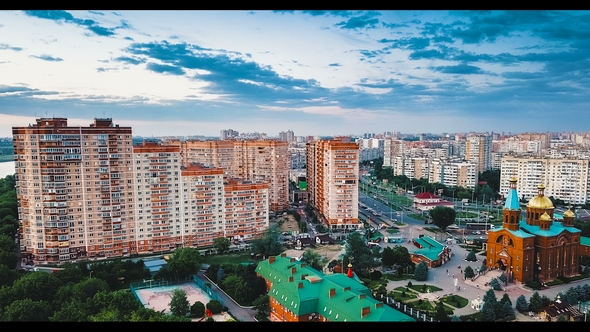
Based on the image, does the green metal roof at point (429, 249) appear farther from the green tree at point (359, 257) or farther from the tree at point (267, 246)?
the tree at point (267, 246)

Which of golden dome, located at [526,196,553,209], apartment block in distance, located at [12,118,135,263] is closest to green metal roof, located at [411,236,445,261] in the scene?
golden dome, located at [526,196,553,209]

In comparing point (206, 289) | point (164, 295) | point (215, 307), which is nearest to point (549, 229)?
point (215, 307)

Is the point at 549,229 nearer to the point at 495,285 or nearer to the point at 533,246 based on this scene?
the point at 533,246

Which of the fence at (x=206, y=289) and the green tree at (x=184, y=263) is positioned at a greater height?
the green tree at (x=184, y=263)

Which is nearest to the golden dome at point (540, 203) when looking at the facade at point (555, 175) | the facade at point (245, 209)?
the facade at point (245, 209)

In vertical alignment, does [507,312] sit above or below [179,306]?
below

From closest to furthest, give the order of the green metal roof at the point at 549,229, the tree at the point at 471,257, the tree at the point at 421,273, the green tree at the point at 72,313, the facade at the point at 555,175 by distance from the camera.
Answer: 1. the green tree at the point at 72,313
2. the green metal roof at the point at 549,229
3. the tree at the point at 421,273
4. the tree at the point at 471,257
5. the facade at the point at 555,175
